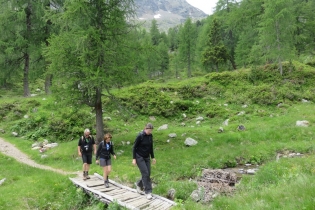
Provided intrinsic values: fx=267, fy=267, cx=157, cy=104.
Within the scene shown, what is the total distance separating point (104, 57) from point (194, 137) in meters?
8.15

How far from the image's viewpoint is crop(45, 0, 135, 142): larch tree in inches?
581

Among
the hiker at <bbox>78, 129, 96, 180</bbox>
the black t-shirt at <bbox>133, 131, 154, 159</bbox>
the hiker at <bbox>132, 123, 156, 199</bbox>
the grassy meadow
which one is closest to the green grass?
the grassy meadow

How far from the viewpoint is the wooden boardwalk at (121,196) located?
29.5ft

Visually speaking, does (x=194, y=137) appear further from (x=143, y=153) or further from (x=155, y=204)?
(x=155, y=204)

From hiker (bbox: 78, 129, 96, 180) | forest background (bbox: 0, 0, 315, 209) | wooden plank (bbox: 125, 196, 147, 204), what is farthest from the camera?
forest background (bbox: 0, 0, 315, 209)

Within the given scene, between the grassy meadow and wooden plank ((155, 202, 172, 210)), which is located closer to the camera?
wooden plank ((155, 202, 172, 210))

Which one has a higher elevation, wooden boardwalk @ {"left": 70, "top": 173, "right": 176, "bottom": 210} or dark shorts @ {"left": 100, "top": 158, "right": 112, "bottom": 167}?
dark shorts @ {"left": 100, "top": 158, "right": 112, "bottom": 167}

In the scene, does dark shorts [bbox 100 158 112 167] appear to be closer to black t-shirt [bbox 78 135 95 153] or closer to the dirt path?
black t-shirt [bbox 78 135 95 153]

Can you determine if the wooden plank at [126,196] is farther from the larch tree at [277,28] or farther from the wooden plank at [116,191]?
the larch tree at [277,28]

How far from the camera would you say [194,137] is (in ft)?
60.8

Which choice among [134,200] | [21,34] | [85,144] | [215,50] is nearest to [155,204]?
[134,200]

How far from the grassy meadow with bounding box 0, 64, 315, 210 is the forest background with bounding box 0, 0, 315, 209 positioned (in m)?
0.19

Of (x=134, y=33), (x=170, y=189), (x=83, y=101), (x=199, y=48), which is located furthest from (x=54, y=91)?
(x=199, y=48)

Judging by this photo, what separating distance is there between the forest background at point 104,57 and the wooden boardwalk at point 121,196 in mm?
5118
